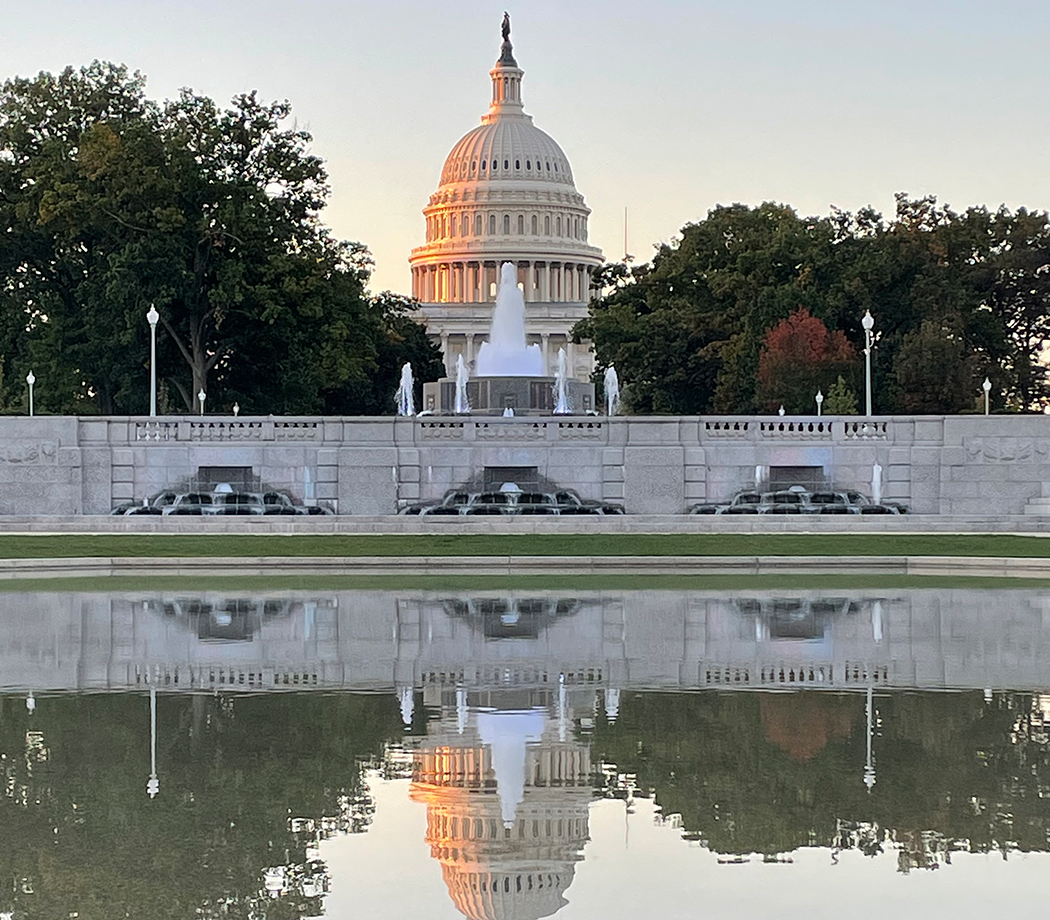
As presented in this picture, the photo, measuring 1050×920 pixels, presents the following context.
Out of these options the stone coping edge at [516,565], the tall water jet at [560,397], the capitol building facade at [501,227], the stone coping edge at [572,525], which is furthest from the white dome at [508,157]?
the stone coping edge at [516,565]

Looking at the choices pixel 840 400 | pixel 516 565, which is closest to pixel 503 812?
pixel 516 565

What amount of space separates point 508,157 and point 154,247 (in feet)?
334

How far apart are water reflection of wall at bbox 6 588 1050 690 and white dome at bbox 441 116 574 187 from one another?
127 metres

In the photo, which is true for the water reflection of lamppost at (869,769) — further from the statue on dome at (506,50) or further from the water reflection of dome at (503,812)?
the statue on dome at (506,50)

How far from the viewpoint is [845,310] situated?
228 ft

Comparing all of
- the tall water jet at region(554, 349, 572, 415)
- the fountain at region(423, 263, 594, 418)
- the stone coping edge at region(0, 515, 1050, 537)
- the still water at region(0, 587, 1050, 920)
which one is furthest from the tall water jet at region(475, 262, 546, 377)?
the still water at region(0, 587, 1050, 920)

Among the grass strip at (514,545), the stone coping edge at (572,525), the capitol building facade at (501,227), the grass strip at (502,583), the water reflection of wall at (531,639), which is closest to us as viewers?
the water reflection of wall at (531,639)

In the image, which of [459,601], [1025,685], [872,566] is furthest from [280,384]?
[1025,685]

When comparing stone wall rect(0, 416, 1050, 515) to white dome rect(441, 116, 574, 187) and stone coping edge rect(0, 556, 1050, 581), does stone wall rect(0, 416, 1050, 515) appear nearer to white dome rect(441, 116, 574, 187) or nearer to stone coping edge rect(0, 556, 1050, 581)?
stone coping edge rect(0, 556, 1050, 581)

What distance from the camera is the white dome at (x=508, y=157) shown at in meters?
150

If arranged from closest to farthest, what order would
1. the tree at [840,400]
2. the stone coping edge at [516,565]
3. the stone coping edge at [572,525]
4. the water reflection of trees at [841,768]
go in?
the water reflection of trees at [841,768] → the stone coping edge at [516,565] → the stone coping edge at [572,525] → the tree at [840,400]

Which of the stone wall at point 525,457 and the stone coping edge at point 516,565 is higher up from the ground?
the stone wall at point 525,457

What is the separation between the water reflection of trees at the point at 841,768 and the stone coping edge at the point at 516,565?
53.1 ft

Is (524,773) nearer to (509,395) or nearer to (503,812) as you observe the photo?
(503,812)
